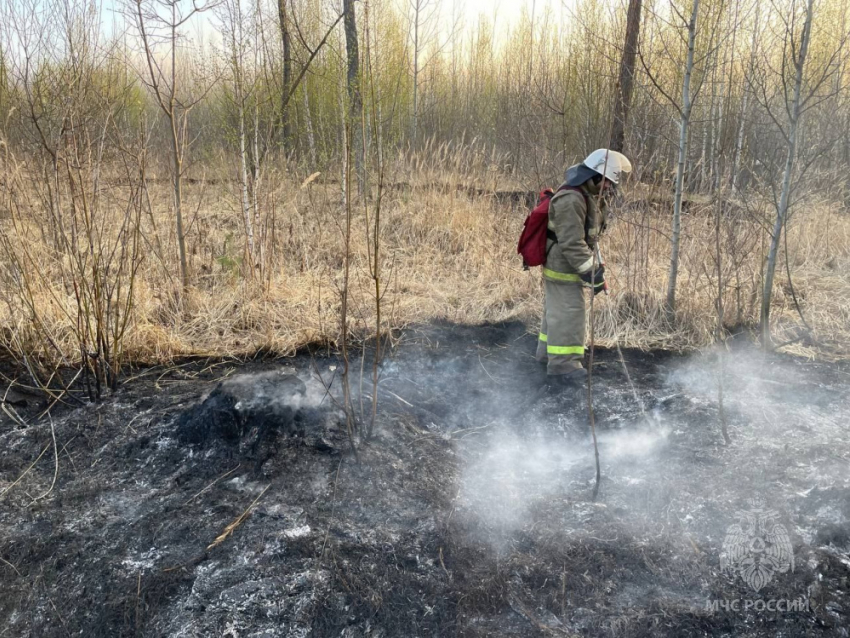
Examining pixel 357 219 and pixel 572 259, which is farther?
pixel 357 219

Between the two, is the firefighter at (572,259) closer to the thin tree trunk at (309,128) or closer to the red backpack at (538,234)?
the red backpack at (538,234)

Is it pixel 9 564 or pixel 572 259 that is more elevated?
pixel 572 259

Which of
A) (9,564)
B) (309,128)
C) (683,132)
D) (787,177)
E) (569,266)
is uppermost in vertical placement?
(309,128)

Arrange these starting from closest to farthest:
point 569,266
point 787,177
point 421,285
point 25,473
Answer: point 25,473, point 569,266, point 787,177, point 421,285

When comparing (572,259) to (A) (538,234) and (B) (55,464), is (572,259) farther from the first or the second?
(B) (55,464)

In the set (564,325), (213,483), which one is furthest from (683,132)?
(213,483)

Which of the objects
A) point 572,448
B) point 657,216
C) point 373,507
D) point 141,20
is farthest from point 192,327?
point 657,216

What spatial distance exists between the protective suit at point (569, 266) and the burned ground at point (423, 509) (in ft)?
0.97

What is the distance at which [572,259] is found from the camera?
394cm

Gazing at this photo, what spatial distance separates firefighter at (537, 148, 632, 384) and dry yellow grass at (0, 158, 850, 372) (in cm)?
80

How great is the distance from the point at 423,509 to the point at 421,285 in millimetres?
3414

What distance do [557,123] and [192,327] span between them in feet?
19.5

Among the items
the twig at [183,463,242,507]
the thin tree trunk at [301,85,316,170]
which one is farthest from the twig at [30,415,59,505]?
the thin tree trunk at [301,85,316,170]

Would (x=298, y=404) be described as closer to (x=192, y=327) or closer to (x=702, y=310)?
(x=192, y=327)
